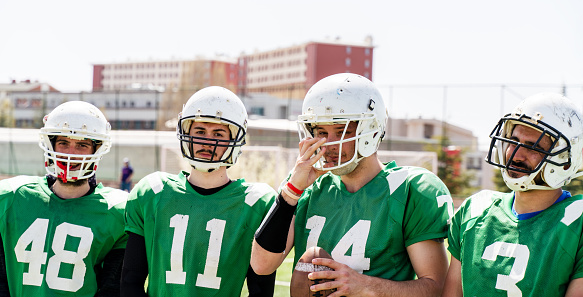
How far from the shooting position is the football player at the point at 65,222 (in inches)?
138

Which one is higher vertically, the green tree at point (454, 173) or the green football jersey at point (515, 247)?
the green football jersey at point (515, 247)

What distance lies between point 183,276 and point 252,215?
0.47m

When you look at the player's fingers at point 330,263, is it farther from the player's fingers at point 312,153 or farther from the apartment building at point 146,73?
the apartment building at point 146,73

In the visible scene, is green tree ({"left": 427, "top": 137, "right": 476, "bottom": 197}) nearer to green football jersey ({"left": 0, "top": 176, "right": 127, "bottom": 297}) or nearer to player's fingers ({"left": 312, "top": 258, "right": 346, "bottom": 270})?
green football jersey ({"left": 0, "top": 176, "right": 127, "bottom": 297})

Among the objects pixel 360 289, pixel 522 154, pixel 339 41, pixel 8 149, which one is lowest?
pixel 8 149

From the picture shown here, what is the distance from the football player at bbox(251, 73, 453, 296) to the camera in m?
2.86

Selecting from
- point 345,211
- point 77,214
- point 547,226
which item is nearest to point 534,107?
point 547,226

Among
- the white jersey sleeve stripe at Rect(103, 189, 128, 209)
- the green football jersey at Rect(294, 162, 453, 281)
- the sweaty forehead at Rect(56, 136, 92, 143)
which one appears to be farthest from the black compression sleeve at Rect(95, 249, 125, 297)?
the green football jersey at Rect(294, 162, 453, 281)

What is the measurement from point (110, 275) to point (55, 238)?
376 mm

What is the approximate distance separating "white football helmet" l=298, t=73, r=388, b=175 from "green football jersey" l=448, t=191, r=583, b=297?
54 centimetres

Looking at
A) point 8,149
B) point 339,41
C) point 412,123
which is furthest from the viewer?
point 339,41

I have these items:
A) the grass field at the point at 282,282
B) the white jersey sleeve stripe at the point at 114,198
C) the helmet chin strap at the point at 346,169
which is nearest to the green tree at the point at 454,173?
the grass field at the point at 282,282

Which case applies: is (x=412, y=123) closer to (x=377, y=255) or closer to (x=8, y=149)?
(x=8, y=149)

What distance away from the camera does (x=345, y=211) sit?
3045 millimetres
